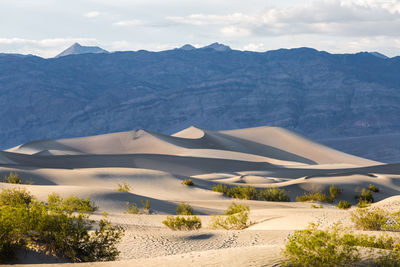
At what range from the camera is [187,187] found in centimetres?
2816

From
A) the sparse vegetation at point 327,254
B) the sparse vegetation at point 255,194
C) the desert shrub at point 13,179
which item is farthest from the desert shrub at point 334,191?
the sparse vegetation at point 327,254

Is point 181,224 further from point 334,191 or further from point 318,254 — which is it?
point 334,191

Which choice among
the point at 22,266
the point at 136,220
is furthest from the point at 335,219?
the point at 22,266

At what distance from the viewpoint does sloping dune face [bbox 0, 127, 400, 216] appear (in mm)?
27564

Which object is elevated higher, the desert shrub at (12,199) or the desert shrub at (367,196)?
the desert shrub at (12,199)

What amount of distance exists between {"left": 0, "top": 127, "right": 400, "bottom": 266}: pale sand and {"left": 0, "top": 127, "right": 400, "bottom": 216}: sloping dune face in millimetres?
72

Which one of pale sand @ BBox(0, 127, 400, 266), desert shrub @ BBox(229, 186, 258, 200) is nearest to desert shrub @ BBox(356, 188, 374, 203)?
pale sand @ BBox(0, 127, 400, 266)

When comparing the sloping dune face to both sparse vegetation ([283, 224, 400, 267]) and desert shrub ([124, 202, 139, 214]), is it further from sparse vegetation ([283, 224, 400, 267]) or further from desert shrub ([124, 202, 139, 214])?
sparse vegetation ([283, 224, 400, 267])

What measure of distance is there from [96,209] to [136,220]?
2.58 meters

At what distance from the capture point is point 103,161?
46.0 metres

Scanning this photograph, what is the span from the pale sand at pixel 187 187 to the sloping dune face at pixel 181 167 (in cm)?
7

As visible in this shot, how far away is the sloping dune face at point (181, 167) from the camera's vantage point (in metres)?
27.6

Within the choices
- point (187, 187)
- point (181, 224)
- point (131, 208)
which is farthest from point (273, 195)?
point (181, 224)

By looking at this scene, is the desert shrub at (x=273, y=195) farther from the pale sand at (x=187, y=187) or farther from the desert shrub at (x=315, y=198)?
the pale sand at (x=187, y=187)
